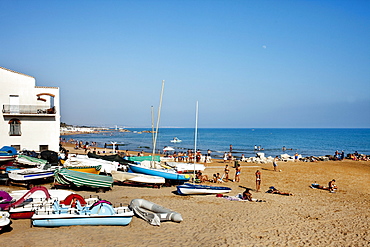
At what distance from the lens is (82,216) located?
499 inches

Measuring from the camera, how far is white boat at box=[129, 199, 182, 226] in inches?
536

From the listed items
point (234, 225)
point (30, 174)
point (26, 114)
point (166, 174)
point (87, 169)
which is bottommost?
point (234, 225)

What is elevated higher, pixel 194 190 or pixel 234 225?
pixel 194 190

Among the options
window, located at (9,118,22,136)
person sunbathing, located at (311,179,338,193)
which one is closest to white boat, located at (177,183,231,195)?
person sunbathing, located at (311,179,338,193)

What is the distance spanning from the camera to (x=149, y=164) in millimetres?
26812

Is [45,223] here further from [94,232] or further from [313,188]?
[313,188]

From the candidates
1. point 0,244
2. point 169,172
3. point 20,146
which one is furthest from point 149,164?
point 0,244

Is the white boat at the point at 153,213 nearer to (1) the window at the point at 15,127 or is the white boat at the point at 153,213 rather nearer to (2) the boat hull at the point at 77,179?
(2) the boat hull at the point at 77,179

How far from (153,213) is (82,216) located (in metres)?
2.94

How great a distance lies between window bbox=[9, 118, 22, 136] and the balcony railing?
2.78ft

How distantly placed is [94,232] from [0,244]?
305 cm

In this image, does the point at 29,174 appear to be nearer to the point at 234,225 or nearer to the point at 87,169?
the point at 87,169

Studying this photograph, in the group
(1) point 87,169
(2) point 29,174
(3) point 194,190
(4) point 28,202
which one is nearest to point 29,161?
(2) point 29,174

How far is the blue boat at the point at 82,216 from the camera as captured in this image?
12383 mm
